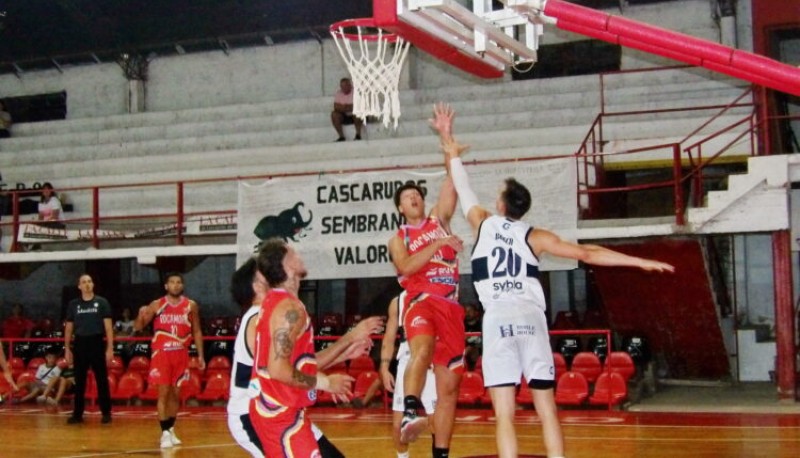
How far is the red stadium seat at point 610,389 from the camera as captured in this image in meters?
14.2

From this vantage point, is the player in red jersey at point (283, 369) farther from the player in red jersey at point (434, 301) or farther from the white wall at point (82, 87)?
the white wall at point (82, 87)

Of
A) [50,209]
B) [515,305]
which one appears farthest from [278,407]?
[50,209]

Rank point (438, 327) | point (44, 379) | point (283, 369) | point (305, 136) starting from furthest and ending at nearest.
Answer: point (305, 136) < point (44, 379) < point (438, 327) < point (283, 369)

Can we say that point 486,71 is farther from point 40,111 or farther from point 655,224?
point 40,111

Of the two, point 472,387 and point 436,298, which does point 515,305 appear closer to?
point 436,298

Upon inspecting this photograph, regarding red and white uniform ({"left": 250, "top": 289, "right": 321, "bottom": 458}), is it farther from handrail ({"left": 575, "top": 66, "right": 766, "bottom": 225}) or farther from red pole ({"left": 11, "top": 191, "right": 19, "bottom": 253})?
red pole ({"left": 11, "top": 191, "right": 19, "bottom": 253})

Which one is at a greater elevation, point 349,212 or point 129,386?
point 349,212

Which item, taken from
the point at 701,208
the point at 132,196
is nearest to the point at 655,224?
the point at 701,208

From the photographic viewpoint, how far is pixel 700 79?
19.3 metres

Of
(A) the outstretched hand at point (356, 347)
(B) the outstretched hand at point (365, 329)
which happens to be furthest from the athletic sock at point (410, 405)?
(B) the outstretched hand at point (365, 329)

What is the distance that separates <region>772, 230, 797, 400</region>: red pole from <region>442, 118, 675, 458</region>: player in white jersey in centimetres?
815

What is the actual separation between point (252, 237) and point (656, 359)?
693cm

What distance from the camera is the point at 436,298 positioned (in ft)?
26.9

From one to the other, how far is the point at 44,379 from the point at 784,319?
11.5 m
